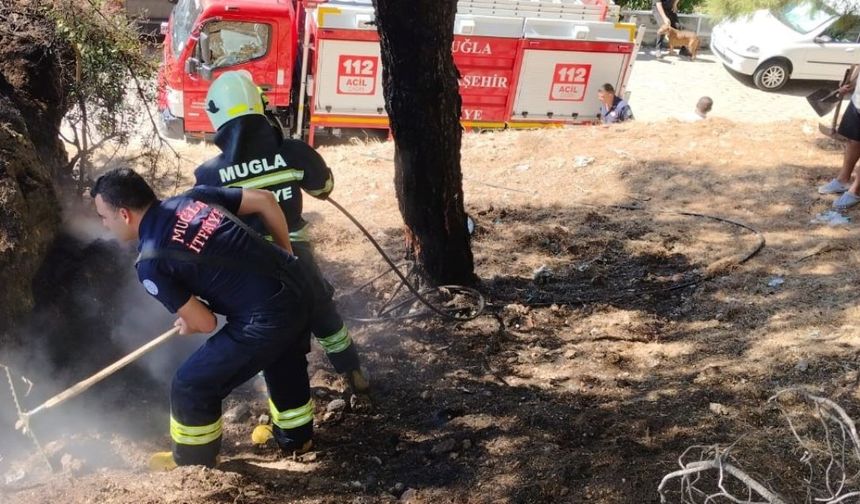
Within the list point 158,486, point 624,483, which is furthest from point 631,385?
point 158,486

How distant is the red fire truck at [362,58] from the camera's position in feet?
31.4

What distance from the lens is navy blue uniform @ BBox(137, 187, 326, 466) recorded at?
3.15 metres

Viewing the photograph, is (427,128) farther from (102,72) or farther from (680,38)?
(680,38)

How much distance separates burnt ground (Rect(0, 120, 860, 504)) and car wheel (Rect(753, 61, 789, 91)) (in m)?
7.23

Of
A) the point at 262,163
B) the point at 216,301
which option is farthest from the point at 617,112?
the point at 216,301

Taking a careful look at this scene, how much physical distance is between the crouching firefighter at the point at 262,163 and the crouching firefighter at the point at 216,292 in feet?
1.33

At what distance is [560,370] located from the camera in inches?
172

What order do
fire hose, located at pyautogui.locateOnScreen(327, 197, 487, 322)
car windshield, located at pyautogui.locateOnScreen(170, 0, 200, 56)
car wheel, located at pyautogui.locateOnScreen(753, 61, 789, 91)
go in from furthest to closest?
car wheel, located at pyautogui.locateOnScreen(753, 61, 789, 91) < car windshield, located at pyautogui.locateOnScreen(170, 0, 200, 56) < fire hose, located at pyautogui.locateOnScreen(327, 197, 487, 322)

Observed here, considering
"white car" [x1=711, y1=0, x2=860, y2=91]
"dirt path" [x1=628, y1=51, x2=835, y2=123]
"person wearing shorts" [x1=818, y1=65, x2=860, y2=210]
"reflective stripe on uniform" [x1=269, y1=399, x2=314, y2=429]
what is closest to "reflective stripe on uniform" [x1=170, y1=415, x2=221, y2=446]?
"reflective stripe on uniform" [x1=269, y1=399, x2=314, y2=429]

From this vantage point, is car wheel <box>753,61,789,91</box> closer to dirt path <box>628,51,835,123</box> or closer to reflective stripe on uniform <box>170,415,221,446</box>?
dirt path <box>628,51,835,123</box>

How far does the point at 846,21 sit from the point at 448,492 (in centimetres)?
456

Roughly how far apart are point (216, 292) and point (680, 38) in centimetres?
1433

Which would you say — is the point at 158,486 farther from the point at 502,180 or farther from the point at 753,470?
the point at 502,180

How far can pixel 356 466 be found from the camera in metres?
3.71
